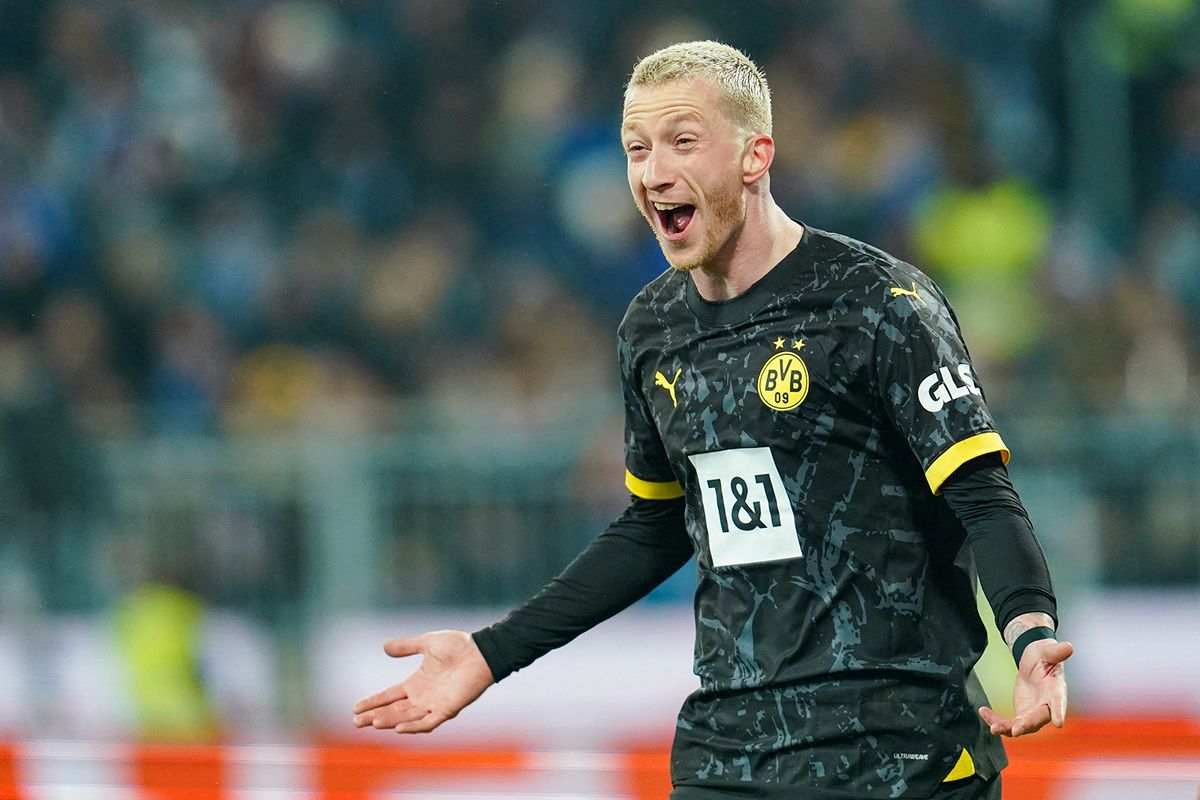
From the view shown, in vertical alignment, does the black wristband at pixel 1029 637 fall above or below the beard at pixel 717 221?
below

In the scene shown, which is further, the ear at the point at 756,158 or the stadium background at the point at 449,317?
the stadium background at the point at 449,317

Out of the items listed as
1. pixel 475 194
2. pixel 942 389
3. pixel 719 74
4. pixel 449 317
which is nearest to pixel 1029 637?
pixel 942 389

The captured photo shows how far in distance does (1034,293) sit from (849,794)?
6485 mm

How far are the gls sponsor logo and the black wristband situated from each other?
38 cm

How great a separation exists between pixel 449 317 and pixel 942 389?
7.39 m

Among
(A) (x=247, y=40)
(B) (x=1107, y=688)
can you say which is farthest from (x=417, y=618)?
(A) (x=247, y=40)

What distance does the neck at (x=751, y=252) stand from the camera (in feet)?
10.2

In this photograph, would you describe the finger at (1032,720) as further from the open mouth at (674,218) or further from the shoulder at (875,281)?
the open mouth at (674,218)

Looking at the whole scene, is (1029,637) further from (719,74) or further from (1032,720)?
(719,74)

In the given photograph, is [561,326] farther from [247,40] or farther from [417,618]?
[247,40]

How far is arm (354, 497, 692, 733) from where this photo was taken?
127 inches

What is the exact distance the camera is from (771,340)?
9.97 feet

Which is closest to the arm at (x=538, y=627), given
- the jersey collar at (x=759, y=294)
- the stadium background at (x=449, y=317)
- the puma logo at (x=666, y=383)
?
the puma logo at (x=666, y=383)

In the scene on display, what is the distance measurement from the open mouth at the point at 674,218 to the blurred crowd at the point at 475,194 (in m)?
5.15
